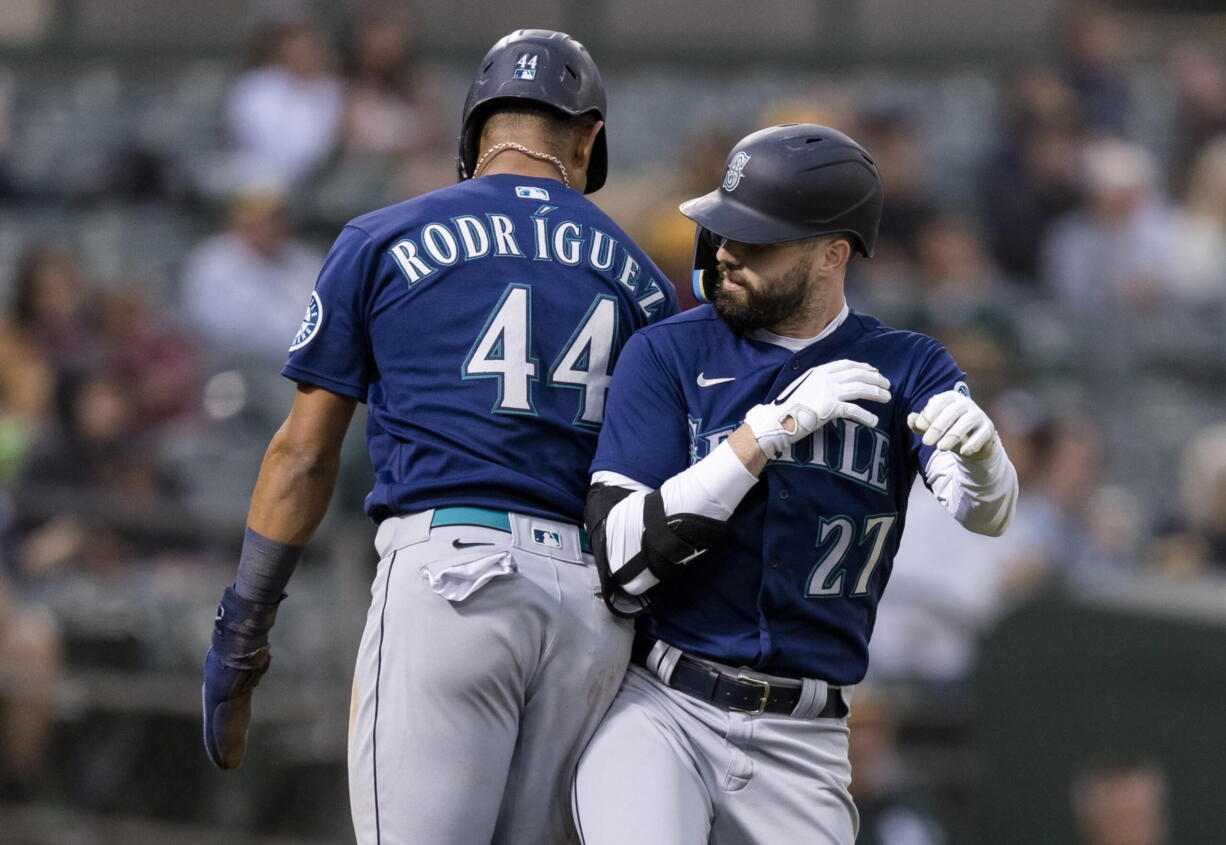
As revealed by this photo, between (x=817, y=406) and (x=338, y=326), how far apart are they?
0.91 meters

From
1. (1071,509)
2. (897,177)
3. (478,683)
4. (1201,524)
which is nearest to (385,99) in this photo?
(897,177)

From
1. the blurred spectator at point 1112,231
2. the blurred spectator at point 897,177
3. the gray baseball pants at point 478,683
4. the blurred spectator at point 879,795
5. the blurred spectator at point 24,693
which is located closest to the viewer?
the gray baseball pants at point 478,683

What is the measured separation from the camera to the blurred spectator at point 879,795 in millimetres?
6383

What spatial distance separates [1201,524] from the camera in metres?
7.31

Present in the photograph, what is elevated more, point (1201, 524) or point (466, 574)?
point (466, 574)

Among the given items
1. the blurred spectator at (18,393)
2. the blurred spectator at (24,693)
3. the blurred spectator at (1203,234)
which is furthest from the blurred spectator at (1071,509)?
the blurred spectator at (18,393)

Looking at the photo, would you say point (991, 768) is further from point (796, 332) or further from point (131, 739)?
point (796, 332)

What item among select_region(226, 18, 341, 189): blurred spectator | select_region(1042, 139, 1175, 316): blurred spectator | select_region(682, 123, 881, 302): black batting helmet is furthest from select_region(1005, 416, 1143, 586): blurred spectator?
select_region(226, 18, 341, 189): blurred spectator

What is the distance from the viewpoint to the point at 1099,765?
270 inches

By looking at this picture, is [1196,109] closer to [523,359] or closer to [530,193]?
[530,193]

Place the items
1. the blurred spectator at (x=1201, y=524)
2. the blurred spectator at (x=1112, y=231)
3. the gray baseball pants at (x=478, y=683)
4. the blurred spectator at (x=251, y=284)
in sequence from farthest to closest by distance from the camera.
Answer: the blurred spectator at (x=251, y=284) → the blurred spectator at (x=1112, y=231) → the blurred spectator at (x=1201, y=524) → the gray baseball pants at (x=478, y=683)

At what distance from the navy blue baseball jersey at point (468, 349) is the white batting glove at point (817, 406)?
40 cm

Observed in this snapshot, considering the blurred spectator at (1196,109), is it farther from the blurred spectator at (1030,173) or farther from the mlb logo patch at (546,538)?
the mlb logo patch at (546,538)

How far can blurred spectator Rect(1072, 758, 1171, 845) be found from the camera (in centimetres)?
673
